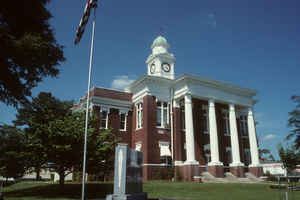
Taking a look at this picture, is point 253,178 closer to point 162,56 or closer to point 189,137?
point 189,137

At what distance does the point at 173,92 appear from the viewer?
3061 centimetres

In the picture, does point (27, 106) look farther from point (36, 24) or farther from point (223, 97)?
point (223, 97)

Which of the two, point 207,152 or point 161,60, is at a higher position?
point 161,60

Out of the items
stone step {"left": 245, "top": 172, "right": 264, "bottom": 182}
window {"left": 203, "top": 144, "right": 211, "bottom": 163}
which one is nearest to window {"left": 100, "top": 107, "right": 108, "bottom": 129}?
window {"left": 203, "top": 144, "right": 211, "bottom": 163}

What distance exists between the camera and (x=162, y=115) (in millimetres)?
29688

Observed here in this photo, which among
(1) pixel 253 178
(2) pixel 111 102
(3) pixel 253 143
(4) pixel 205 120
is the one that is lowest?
(1) pixel 253 178

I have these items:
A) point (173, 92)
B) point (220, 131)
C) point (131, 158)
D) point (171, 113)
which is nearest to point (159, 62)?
point (173, 92)

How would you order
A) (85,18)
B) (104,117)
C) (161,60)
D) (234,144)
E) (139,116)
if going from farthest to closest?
(161,60)
(139,116)
(104,117)
(234,144)
(85,18)

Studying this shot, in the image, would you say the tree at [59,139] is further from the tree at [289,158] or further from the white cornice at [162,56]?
the tree at [289,158]

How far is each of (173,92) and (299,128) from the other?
24.9 meters

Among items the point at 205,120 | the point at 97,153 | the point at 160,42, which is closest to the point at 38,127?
the point at 97,153

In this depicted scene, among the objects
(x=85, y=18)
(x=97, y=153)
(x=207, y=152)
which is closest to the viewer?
(x=85, y=18)

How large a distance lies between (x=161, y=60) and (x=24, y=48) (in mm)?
21634

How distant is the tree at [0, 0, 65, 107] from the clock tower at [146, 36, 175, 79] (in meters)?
17.6
